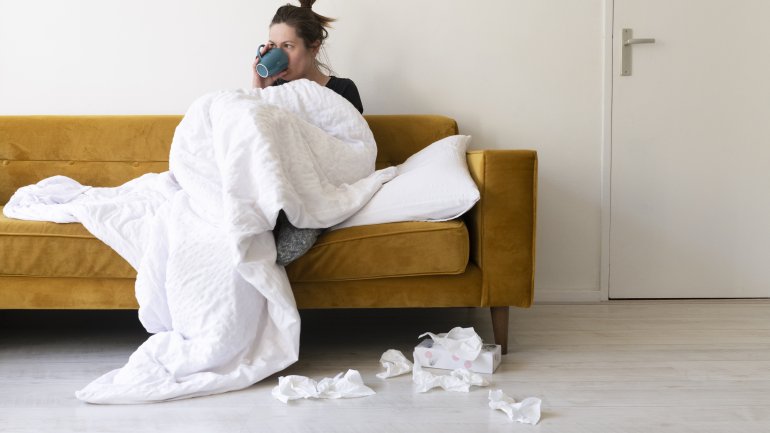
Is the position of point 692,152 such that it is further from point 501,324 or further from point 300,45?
point 300,45

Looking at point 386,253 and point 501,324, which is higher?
point 386,253

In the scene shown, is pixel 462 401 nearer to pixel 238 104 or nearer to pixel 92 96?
pixel 238 104

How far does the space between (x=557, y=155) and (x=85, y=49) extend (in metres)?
1.83

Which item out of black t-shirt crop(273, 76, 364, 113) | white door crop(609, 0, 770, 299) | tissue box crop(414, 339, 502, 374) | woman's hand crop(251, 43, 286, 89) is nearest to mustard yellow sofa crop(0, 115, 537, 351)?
tissue box crop(414, 339, 502, 374)

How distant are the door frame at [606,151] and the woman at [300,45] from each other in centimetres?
93

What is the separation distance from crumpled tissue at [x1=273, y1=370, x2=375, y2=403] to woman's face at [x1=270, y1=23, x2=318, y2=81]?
3.92 feet

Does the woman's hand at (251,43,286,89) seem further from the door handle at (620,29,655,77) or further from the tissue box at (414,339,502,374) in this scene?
the door handle at (620,29,655,77)

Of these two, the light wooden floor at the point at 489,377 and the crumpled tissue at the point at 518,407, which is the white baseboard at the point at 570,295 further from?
the crumpled tissue at the point at 518,407

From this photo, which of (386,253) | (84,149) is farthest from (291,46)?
(386,253)

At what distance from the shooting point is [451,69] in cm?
280

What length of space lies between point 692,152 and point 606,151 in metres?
0.33

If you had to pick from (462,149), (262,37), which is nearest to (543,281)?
(462,149)

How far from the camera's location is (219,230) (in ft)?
6.34

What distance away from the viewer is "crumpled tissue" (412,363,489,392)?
1.79 metres
